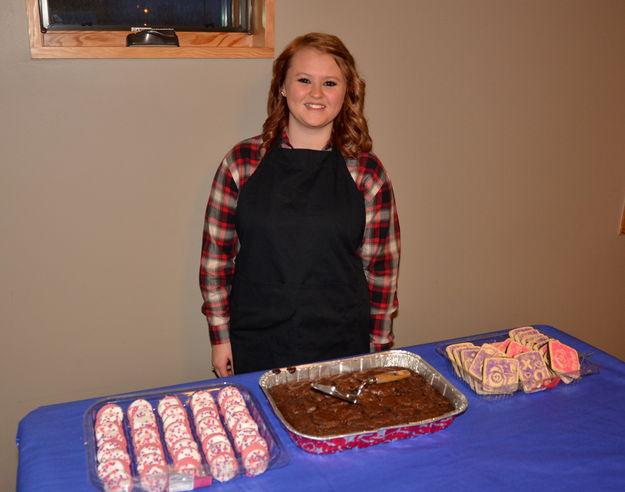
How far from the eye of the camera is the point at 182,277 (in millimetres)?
2307

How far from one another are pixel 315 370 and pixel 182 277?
960 millimetres

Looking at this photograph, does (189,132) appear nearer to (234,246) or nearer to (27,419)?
(234,246)

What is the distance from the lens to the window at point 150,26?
198 cm

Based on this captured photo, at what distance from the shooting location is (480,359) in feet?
5.01

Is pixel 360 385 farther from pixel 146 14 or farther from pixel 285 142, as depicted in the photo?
pixel 146 14

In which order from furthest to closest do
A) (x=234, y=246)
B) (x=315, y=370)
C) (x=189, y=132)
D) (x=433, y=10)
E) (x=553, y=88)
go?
(x=553, y=88), (x=433, y=10), (x=189, y=132), (x=234, y=246), (x=315, y=370)

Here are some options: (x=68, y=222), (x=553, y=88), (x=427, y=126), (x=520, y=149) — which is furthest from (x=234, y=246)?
(x=553, y=88)

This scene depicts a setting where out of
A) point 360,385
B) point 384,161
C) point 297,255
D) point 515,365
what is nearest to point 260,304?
point 297,255

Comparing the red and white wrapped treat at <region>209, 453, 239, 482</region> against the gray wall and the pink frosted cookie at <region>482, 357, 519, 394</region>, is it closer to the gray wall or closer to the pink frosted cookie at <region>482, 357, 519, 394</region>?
the pink frosted cookie at <region>482, 357, 519, 394</region>

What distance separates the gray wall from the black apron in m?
0.43

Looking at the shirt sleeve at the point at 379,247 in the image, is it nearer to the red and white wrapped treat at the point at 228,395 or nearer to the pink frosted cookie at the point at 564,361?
the pink frosted cookie at the point at 564,361

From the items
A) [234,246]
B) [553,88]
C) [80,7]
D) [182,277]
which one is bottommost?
[182,277]

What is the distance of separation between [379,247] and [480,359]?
63cm

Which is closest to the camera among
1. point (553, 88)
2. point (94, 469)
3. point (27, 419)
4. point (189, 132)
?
point (94, 469)
